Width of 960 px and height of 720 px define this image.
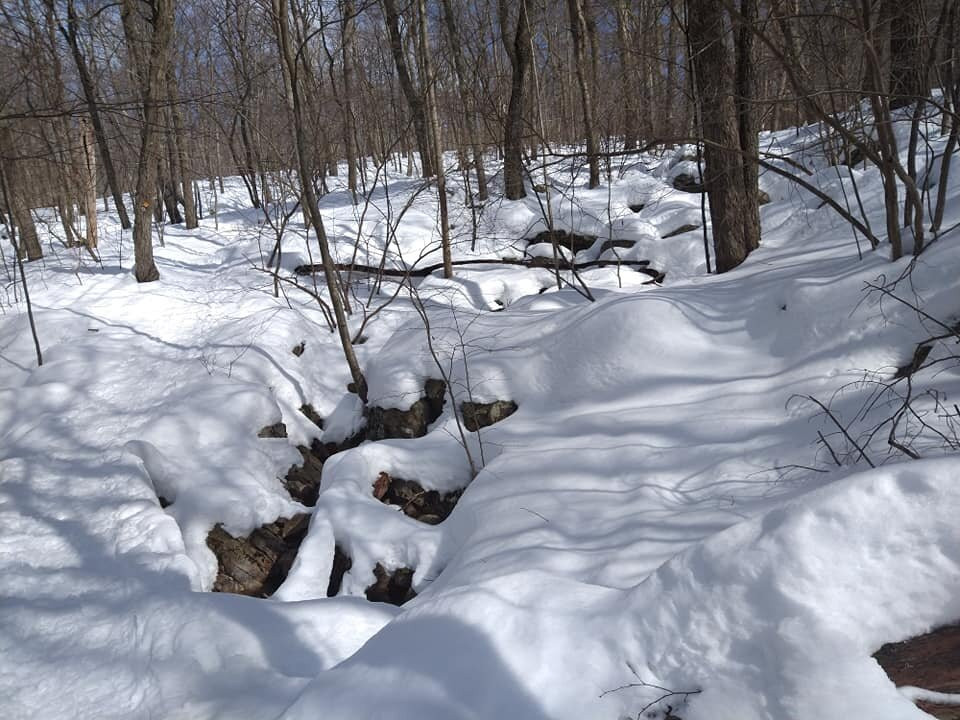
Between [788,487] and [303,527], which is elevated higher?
[788,487]

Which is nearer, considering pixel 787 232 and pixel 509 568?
pixel 509 568

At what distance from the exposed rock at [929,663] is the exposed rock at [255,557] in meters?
4.36

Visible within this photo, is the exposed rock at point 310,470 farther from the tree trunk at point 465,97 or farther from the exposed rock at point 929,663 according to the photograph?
the exposed rock at point 929,663

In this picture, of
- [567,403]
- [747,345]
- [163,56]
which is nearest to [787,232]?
[747,345]

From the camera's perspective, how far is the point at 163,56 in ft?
27.9

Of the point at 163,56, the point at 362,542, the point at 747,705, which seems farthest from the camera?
the point at 163,56

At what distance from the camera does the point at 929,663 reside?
5.69 feet

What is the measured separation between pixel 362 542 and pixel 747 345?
3459mm

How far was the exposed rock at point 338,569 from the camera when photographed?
4.73m

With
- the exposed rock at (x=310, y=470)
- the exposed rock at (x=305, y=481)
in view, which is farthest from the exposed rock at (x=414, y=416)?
the exposed rock at (x=305, y=481)

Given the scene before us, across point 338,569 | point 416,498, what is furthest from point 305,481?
point 338,569

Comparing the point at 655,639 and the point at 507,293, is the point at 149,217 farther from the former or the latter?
the point at 655,639

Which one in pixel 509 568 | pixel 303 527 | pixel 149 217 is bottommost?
pixel 303 527

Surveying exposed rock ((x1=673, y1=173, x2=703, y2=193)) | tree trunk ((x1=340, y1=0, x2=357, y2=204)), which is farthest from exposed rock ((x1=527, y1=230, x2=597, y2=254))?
tree trunk ((x1=340, y1=0, x2=357, y2=204))
